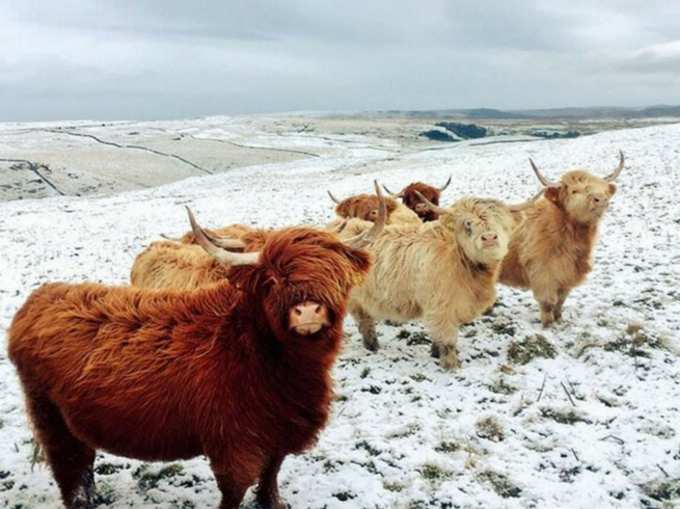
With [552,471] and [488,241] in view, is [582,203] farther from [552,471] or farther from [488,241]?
[552,471]

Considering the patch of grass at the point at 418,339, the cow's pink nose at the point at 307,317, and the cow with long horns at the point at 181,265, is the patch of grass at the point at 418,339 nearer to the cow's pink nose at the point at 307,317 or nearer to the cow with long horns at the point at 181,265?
the cow with long horns at the point at 181,265

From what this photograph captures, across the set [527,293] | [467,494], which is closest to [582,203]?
[527,293]

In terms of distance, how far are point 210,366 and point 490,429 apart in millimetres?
2743

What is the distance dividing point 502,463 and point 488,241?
2076 millimetres

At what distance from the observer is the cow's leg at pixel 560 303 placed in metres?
6.59

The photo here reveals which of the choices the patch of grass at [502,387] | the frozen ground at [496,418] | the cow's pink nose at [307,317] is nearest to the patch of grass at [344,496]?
the frozen ground at [496,418]

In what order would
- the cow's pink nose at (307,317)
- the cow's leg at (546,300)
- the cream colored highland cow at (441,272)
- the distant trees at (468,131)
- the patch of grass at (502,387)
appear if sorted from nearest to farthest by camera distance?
the cow's pink nose at (307,317), the patch of grass at (502,387), the cream colored highland cow at (441,272), the cow's leg at (546,300), the distant trees at (468,131)

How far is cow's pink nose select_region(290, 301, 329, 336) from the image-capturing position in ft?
8.25

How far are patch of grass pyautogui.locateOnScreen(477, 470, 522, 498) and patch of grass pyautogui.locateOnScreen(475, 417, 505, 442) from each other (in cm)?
50

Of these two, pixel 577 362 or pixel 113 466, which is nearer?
pixel 113 466

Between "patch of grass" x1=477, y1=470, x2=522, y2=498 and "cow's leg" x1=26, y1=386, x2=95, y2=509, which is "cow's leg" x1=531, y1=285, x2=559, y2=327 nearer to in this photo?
"patch of grass" x1=477, y1=470, x2=522, y2=498

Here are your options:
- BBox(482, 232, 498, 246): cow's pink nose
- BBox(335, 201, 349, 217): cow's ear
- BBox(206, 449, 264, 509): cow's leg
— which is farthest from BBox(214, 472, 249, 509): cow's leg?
BBox(335, 201, 349, 217): cow's ear

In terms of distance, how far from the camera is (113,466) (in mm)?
4086

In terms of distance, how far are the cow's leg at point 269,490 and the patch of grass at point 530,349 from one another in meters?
3.22
